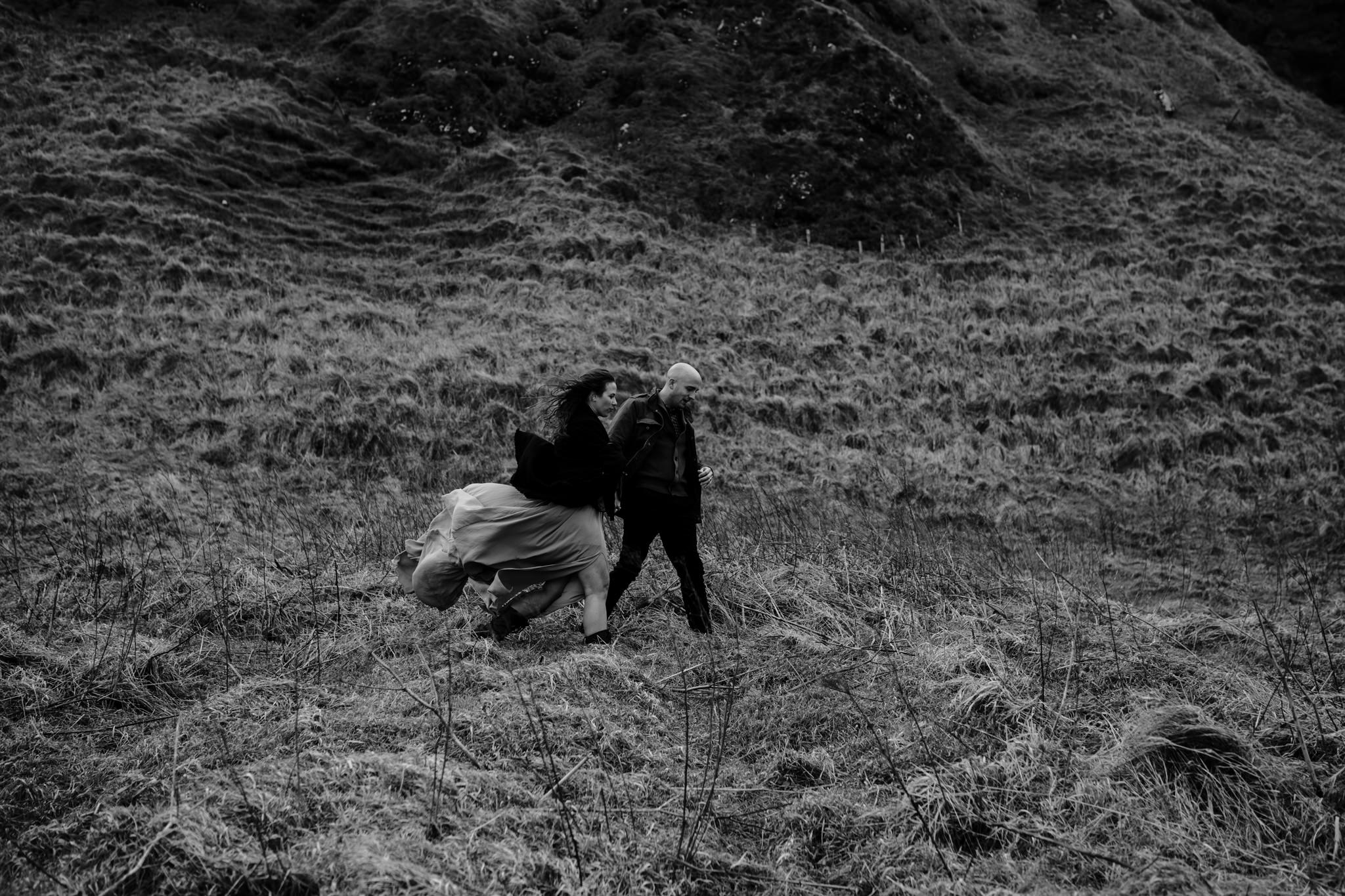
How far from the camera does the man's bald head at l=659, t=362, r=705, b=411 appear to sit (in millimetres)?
5223

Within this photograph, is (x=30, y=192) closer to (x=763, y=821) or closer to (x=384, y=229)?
(x=384, y=229)

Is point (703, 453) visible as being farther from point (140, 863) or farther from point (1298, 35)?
point (1298, 35)

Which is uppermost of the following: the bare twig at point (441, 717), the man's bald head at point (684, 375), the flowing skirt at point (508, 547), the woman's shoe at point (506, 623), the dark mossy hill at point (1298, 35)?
the dark mossy hill at point (1298, 35)

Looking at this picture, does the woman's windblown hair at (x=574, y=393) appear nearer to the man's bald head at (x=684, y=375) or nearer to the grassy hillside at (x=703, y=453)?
the man's bald head at (x=684, y=375)

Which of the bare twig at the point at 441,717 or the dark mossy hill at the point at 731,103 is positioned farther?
the dark mossy hill at the point at 731,103

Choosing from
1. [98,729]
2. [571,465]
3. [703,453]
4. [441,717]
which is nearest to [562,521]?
[571,465]

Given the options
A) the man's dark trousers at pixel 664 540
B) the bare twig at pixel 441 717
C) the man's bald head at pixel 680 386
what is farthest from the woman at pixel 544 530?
the bare twig at pixel 441 717

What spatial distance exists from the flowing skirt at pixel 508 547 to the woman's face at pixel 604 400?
548 millimetres

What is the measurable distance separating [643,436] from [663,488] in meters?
0.33

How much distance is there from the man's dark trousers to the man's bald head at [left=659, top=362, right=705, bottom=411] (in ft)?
1.82

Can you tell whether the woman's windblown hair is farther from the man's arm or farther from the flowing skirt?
the flowing skirt

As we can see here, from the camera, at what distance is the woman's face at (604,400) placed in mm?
4953

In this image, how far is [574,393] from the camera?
4.96m

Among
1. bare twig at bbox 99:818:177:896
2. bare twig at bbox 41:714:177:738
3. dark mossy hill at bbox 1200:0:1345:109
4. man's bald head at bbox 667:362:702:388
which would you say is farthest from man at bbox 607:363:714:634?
dark mossy hill at bbox 1200:0:1345:109
